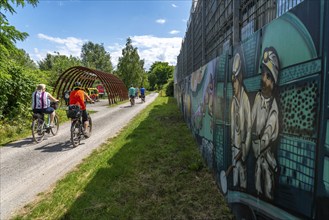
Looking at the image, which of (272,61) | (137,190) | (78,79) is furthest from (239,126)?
A: (78,79)

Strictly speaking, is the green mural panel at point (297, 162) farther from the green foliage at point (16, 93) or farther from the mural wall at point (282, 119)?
the green foliage at point (16, 93)

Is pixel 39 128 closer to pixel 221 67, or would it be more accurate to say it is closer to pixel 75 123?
pixel 75 123

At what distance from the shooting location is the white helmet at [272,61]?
2.14m

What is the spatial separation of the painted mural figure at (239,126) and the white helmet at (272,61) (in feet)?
2.02

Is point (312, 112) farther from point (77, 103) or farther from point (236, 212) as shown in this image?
point (77, 103)

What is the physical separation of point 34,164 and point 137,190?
318cm

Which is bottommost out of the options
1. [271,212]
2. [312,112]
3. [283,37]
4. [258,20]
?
[271,212]

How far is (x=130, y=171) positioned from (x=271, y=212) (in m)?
3.76

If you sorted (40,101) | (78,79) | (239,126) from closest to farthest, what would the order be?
(239,126), (40,101), (78,79)

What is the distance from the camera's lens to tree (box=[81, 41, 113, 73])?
2982 inches

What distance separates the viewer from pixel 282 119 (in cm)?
204

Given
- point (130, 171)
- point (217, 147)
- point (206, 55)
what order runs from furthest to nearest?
point (206, 55), point (130, 171), point (217, 147)

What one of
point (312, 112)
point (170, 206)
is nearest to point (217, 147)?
point (170, 206)

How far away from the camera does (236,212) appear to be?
3.34m
